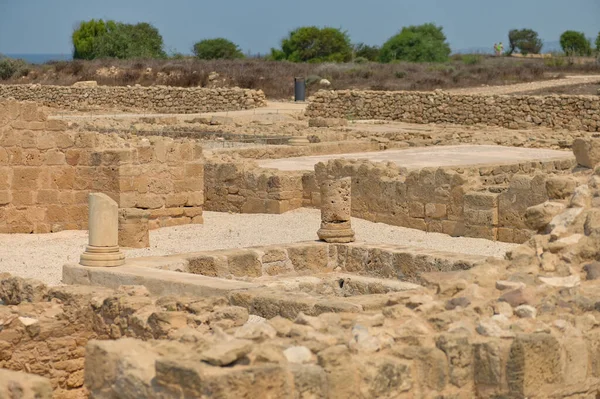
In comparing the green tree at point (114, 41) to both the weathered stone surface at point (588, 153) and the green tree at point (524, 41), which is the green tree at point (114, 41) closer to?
the green tree at point (524, 41)

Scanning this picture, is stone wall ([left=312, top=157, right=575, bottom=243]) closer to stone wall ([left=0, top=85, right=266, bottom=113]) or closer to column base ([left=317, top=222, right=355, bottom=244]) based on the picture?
column base ([left=317, top=222, right=355, bottom=244])

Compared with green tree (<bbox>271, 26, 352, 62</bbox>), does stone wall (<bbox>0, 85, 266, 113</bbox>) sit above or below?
below

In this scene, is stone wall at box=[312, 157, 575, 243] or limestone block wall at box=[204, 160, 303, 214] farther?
limestone block wall at box=[204, 160, 303, 214]

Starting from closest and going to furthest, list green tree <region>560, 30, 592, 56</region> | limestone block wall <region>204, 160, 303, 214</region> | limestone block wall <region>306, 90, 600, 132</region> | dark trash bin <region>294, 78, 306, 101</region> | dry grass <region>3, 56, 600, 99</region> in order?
limestone block wall <region>204, 160, 303, 214</region> → limestone block wall <region>306, 90, 600, 132</region> → dark trash bin <region>294, 78, 306, 101</region> → dry grass <region>3, 56, 600, 99</region> → green tree <region>560, 30, 592, 56</region>

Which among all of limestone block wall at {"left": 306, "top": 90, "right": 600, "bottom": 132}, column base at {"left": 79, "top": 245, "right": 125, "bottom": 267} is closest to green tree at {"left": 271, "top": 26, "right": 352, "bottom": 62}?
limestone block wall at {"left": 306, "top": 90, "right": 600, "bottom": 132}

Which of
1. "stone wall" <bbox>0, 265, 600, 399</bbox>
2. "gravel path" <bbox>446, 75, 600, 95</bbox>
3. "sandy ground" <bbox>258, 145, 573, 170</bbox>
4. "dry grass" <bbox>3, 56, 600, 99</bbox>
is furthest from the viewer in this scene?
"dry grass" <bbox>3, 56, 600, 99</bbox>

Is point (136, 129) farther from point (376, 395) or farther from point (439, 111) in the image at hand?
point (376, 395)

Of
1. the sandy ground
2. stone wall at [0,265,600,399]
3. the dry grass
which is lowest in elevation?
stone wall at [0,265,600,399]

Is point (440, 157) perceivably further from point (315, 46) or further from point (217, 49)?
point (217, 49)

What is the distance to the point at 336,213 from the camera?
1467cm

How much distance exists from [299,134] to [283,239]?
38.8 feet

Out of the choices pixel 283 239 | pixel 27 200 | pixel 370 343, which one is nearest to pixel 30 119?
pixel 27 200

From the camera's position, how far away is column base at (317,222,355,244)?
1451cm

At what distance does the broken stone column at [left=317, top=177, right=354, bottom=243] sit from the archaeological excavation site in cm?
3
